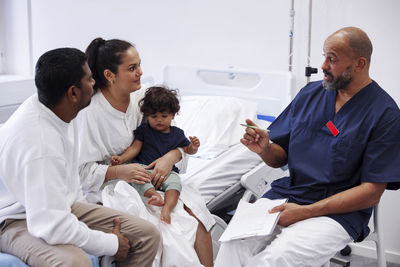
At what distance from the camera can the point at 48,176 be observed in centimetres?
169

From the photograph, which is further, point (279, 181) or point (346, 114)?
point (279, 181)

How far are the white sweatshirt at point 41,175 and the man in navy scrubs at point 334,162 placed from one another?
66cm

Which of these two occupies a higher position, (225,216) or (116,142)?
(116,142)

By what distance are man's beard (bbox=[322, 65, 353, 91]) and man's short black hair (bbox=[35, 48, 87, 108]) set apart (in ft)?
3.35

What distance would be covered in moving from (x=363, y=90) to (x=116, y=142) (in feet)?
3.62

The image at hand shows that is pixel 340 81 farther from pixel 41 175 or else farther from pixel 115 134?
pixel 41 175

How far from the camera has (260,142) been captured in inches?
89.4

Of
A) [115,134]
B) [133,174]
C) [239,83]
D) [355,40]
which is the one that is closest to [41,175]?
[133,174]

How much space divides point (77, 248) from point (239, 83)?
2005 mm

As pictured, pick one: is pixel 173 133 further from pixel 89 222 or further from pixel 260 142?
pixel 89 222

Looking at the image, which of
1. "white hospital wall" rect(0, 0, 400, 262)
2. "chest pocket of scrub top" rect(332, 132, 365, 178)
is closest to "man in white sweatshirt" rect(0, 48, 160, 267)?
"chest pocket of scrub top" rect(332, 132, 365, 178)

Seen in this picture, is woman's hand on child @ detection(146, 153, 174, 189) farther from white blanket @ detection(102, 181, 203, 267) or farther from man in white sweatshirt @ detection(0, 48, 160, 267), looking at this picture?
man in white sweatshirt @ detection(0, 48, 160, 267)

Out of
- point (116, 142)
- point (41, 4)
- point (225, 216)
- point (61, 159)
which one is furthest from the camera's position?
point (41, 4)

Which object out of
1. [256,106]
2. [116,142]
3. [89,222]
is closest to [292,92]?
[256,106]
